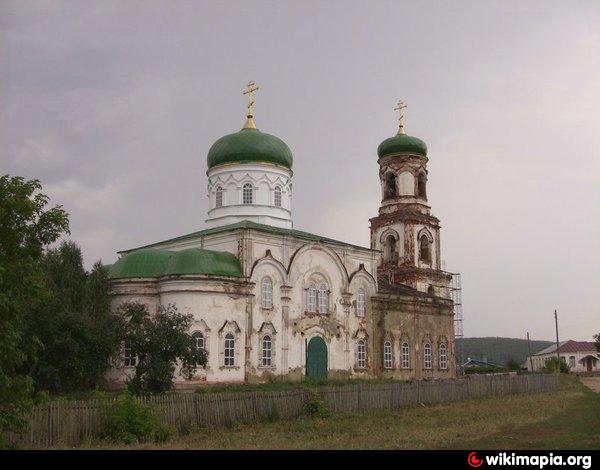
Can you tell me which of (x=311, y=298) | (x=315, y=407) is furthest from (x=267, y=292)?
(x=315, y=407)

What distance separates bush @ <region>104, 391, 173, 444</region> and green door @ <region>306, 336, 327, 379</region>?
1777 centimetres

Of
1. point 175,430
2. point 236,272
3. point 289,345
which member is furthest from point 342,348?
point 175,430

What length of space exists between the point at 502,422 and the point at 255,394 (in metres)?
6.65

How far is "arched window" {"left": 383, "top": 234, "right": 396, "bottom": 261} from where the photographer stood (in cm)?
4616

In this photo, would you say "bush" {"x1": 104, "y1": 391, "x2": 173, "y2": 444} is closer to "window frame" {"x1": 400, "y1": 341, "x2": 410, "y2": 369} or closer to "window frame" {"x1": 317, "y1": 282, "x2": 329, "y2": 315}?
"window frame" {"x1": 317, "y1": 282, "x2": 329, "y2": 315}

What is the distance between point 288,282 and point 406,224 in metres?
13.6

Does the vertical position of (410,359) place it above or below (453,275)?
below

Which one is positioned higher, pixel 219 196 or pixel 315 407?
pixel 219 196

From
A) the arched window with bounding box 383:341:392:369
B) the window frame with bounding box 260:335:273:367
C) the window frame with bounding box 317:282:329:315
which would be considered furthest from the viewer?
the arched window with bounding box 383:341:392:369

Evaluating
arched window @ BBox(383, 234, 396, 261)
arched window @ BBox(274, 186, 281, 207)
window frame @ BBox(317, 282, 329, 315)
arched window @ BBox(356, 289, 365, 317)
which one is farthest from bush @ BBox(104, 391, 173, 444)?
arched window @ BBox(383, 234, 396, 261)

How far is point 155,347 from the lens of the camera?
930 inches

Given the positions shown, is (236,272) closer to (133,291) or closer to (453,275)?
(133,291)
